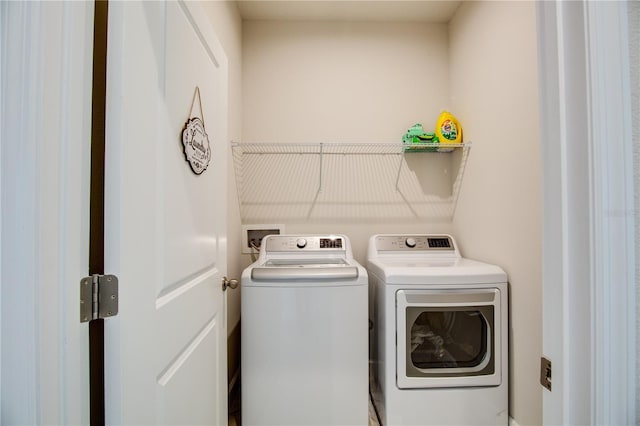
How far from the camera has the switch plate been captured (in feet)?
6.40

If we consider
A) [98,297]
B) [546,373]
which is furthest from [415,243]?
[98,297]

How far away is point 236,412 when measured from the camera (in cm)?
155

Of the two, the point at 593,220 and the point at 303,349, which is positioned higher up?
the point at 593,220

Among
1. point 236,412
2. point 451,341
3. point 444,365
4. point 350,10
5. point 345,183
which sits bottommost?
point 236,412

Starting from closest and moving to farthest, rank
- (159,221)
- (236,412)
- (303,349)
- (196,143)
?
(159,221), (196,143), (303,349), (236,412)

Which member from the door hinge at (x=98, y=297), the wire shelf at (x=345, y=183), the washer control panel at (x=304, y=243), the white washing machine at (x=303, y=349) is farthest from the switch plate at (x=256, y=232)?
the door hinge at (x=98, y=297)

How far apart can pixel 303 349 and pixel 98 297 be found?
1038 millimetres

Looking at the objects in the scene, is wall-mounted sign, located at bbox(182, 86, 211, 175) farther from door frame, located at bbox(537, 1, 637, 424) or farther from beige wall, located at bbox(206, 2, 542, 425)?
door frame, located at bbox(537, 1, 637, 424)

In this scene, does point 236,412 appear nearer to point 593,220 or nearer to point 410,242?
point 410,242

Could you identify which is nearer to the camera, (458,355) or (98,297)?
(98,297)

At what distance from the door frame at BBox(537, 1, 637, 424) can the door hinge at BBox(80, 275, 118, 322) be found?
894mm

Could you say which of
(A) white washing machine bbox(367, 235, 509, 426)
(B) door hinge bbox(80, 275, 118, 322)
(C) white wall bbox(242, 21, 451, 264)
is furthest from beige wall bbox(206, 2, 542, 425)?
(B) door hinge bbox(80, 275, 118, 322)

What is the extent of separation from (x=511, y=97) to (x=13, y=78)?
1898 millimetres

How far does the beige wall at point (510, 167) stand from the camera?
123 centimetres
